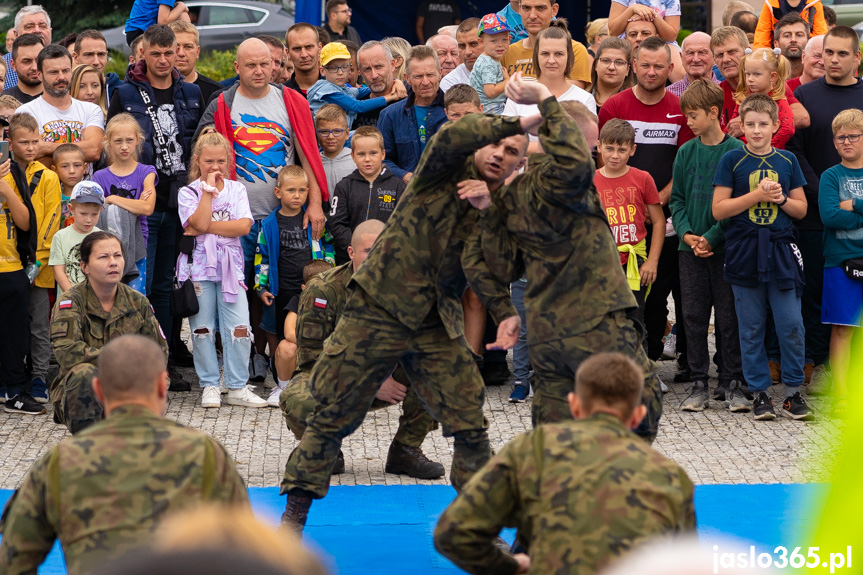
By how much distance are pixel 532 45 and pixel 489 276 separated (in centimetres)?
413

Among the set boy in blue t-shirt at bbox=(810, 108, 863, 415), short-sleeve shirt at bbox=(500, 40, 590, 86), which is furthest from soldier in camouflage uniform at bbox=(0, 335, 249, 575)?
short-sleeve shirt at bbox=(500, 40, 590, 86)

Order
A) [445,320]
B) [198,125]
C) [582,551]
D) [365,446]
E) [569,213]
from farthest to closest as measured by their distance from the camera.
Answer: [198,125], [365,446], [445,320], [569,213], [582,551]

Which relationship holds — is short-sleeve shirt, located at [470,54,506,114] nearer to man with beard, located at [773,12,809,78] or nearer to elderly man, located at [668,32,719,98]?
elderly man, located at [668,32,719,98]

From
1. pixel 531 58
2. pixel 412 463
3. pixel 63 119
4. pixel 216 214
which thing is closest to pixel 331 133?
pixel 216 214

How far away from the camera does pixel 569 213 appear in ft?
14.6

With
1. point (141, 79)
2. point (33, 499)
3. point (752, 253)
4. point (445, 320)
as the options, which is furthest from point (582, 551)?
point (141, 79)

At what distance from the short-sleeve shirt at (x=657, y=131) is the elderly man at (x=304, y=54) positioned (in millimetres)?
2293

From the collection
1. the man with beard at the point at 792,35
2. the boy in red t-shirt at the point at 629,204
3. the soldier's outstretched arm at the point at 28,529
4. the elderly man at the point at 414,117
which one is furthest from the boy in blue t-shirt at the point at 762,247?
the soldier's outstretched arm at the point at 28,529

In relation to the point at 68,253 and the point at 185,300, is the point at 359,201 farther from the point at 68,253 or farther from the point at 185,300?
the point at 68,253

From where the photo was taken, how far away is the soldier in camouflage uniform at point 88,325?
18.9 feet

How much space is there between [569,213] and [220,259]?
11.7ft

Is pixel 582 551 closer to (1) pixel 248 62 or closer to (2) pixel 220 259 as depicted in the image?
(2) pixel 220 259

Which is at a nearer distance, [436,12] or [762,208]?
[762,208]

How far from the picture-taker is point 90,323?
619cm
